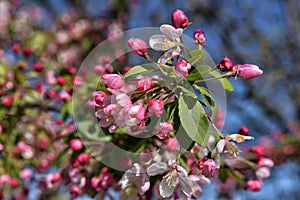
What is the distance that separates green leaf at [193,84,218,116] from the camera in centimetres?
111

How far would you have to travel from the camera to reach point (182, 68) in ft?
3.51

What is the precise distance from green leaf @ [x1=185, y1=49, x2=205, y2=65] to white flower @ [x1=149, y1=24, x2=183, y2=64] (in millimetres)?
34

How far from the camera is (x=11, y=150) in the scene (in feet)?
6.75

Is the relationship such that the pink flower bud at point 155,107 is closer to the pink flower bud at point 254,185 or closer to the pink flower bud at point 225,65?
the pink flower bud at point 225,65

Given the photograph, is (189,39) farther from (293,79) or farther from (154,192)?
(293,79)

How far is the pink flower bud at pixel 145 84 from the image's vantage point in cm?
109

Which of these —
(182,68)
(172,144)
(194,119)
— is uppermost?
(182,68)

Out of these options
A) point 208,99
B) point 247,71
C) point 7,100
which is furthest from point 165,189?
point 7,100

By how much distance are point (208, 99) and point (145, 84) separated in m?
0.17

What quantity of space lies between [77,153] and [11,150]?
23.6 inches

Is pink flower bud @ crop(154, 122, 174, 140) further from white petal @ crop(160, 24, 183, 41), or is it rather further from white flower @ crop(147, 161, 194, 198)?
white petal @ crop(160, 24, 183, 41)

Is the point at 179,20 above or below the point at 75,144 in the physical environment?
above

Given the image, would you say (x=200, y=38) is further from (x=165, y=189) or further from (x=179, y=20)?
(x=165, y=189)

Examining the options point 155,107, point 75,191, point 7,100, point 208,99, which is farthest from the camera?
point 7,100
